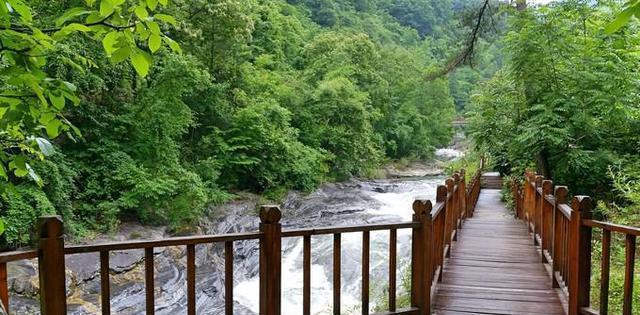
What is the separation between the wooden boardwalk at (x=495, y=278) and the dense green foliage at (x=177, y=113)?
3555mm

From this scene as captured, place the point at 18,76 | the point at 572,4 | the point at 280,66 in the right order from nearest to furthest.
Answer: the point at 18,76
the point at 572,4
the point at 280,66

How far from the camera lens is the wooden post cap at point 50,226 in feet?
7.27

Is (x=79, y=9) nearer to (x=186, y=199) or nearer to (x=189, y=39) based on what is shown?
(x=186, y=199)

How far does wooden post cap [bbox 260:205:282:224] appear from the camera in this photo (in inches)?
113

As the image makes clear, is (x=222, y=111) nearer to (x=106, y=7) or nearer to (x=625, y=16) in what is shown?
(x=106, y=7)

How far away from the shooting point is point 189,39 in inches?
617

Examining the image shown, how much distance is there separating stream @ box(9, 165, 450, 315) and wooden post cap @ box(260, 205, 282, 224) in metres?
3.40

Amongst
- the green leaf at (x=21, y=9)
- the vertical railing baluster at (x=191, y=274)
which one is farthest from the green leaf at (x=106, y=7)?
the vertical railing baluster at (x=191, y=274)

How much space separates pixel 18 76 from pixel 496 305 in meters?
4.14

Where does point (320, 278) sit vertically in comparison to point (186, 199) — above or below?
below

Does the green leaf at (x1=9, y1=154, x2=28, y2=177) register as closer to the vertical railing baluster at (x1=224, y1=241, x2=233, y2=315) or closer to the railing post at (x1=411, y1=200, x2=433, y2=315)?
the vertical railing baluster at (x1=224, y1=241, x2=233, y2=315)

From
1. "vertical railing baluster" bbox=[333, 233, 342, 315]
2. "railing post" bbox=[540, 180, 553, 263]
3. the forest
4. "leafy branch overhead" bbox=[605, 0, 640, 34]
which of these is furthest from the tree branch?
"leafy branch overhead" bbox=[605, 0, 640, 34]

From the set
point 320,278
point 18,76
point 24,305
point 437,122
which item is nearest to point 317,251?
point 320,278

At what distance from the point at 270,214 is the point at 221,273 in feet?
27.8
